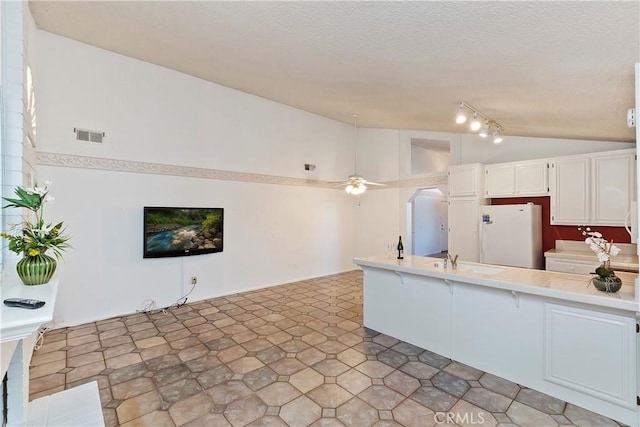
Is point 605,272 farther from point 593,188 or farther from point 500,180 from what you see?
point 500,180

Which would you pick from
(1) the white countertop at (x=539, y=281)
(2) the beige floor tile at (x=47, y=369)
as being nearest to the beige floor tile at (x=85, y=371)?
(2) the beige floor tile at (x=47, y=369)

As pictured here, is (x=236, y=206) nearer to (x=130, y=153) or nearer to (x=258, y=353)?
(x=130, y=153)

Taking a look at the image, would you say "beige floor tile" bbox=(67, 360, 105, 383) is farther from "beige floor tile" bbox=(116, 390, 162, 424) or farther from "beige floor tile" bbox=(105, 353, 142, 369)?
"beige floor tile" bbox=(116, 390, 162, 424)

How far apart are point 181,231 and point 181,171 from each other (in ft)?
3.29

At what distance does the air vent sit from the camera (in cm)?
403

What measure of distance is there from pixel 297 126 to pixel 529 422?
596cm

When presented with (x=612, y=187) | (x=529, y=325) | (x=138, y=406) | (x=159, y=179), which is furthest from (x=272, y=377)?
(x=612, y=187)

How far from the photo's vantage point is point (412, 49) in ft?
8.60

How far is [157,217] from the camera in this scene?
4.57 meters

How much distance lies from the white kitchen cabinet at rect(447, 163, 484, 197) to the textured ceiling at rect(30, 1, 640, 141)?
917 millimetres

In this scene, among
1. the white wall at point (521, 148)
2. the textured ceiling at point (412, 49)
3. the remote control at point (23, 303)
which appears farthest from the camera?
the white wall at point (521, 148)

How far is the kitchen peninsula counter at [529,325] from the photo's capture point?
7.07 ft

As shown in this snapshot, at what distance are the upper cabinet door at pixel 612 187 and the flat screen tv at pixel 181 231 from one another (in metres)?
5.96

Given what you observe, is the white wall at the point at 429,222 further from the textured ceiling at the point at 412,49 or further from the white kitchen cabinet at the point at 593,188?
the textured ceiling at the point at 412,49
